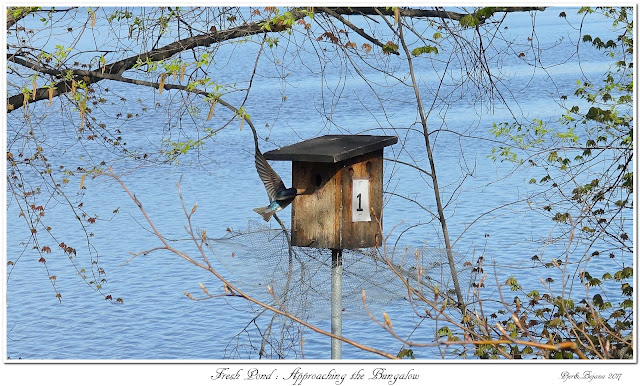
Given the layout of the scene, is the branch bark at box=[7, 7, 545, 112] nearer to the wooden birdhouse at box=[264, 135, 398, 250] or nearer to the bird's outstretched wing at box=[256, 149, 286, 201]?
the wooden birdhouse at box=[264, 135, 398, 250]

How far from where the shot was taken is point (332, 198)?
3.78m

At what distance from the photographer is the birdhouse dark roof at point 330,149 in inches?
143

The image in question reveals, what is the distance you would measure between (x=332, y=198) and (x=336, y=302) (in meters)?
0.45

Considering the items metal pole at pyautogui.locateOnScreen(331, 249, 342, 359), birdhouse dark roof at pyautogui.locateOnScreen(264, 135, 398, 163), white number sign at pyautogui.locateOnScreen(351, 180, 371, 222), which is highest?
birdhouse dark roof at pyautogui.locateOnScreen(264, 135, 398, 163)

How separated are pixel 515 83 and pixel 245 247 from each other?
1116 centimetres

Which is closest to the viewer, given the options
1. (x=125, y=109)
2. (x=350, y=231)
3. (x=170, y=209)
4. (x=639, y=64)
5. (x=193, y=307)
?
(x=350, y=231)

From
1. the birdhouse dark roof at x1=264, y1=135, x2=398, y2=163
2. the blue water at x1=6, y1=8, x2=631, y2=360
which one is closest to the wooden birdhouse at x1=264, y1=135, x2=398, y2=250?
the birdhouse dark roof at x1=264, y1=135, x2=398, y2=163

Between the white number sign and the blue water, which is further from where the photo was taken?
the blue water

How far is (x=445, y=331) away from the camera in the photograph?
4.18 meters

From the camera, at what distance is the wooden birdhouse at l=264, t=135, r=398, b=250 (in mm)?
3766

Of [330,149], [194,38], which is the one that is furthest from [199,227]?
[330,149]

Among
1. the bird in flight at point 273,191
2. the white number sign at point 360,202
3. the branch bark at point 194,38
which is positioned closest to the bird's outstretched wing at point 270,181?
the bird in flight at point 273,191

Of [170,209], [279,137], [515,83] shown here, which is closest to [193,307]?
[170,209]
